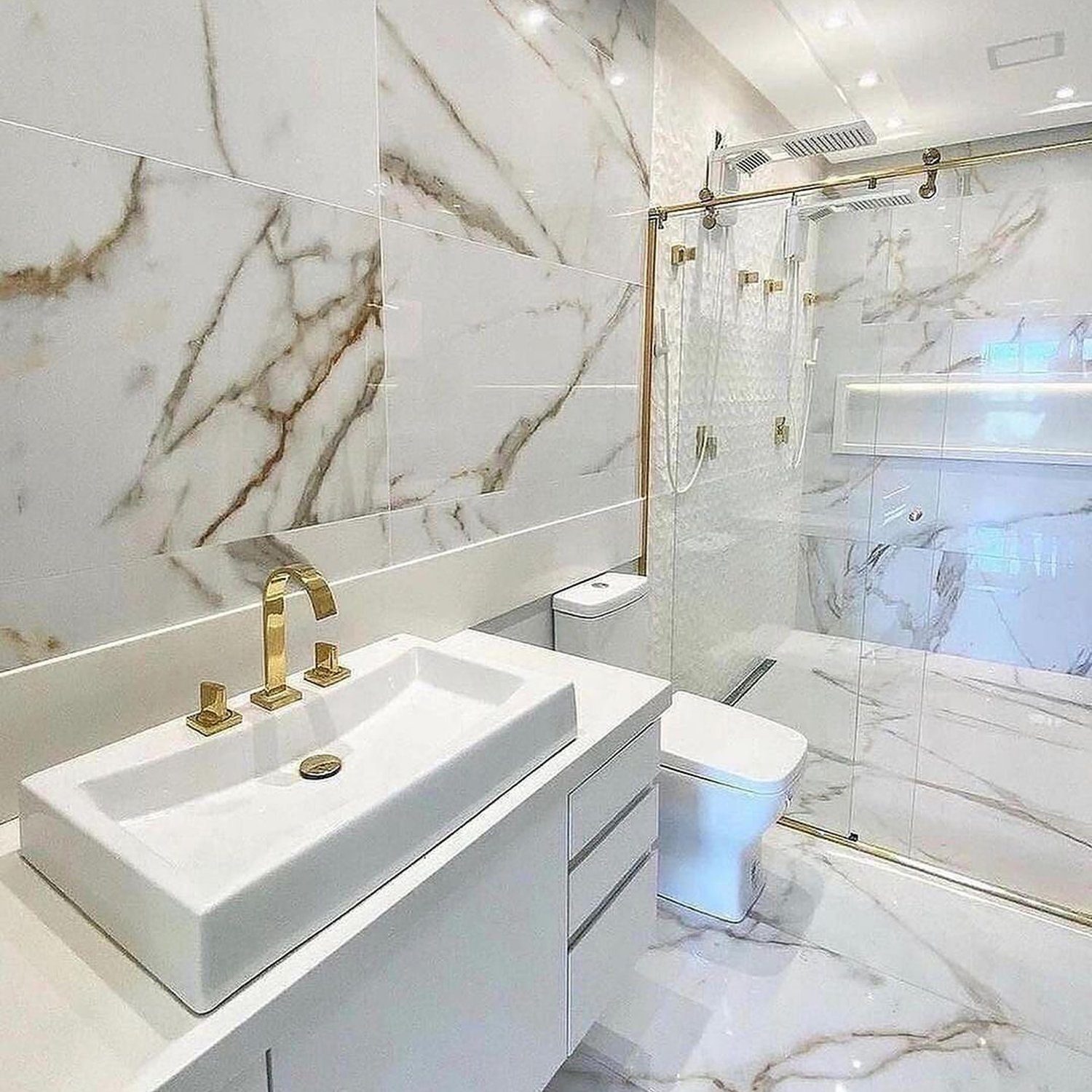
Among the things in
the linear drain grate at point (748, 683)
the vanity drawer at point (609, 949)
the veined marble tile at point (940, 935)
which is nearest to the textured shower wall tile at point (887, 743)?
the veined marble tile at point (940, 935)

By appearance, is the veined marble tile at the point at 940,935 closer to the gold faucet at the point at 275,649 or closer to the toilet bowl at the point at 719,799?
the toilet bowl at the point at 719,799

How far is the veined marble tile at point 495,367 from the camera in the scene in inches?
64.1

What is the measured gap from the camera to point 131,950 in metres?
0.84

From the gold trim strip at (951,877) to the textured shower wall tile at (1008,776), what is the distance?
0.22 ft

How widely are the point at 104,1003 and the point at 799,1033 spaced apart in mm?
1468

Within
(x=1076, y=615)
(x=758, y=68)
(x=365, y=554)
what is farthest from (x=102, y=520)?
(x=1076, y=615)

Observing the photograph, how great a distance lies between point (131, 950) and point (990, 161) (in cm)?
253

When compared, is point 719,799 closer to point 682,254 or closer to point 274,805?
point 274,805

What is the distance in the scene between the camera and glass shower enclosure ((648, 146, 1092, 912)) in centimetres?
273

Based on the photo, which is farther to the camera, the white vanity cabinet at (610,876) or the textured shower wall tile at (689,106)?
the textured shower wall tile at (689,106)

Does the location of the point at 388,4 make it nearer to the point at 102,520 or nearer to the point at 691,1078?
the point at 102,520

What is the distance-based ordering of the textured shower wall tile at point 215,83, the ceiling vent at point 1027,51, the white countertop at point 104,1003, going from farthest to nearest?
the ceiling vent at point 1027,51 → the textured shower wall tile at point 215,83 → the white countertop at point 104,1003

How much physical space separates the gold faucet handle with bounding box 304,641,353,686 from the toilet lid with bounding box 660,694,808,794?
2.69 ft

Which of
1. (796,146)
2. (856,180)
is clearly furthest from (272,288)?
(796,146)
